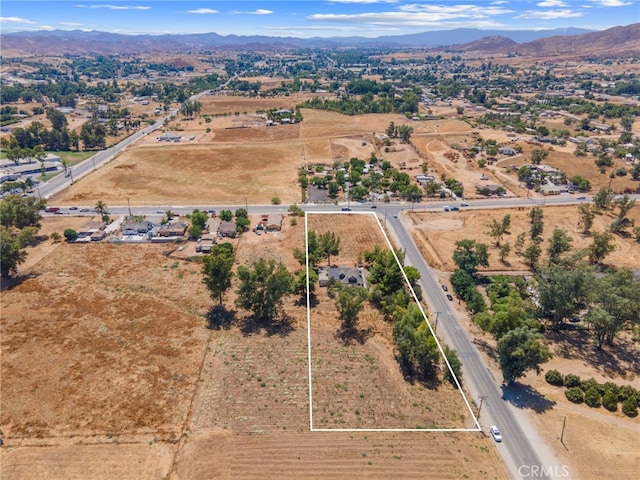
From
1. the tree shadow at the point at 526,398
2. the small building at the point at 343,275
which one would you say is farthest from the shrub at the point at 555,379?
the small building at the point at 343,275

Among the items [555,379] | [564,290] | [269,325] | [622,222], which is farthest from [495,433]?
[622,222]

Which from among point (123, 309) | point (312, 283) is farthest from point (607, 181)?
point (123, 309)

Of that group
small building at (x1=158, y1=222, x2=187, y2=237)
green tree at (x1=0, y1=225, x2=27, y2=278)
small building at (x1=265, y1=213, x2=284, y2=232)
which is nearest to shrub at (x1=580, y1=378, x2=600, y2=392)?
small building at (x1=265, y1=213, x2=284, y2=232)

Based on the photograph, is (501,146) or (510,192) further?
(501,146)

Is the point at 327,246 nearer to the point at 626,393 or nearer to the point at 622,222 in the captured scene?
the point at 626,393

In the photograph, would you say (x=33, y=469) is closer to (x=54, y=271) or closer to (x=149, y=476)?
(x=149, y=476)

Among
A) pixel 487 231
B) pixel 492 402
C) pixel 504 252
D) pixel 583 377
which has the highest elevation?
pixel 504 252
